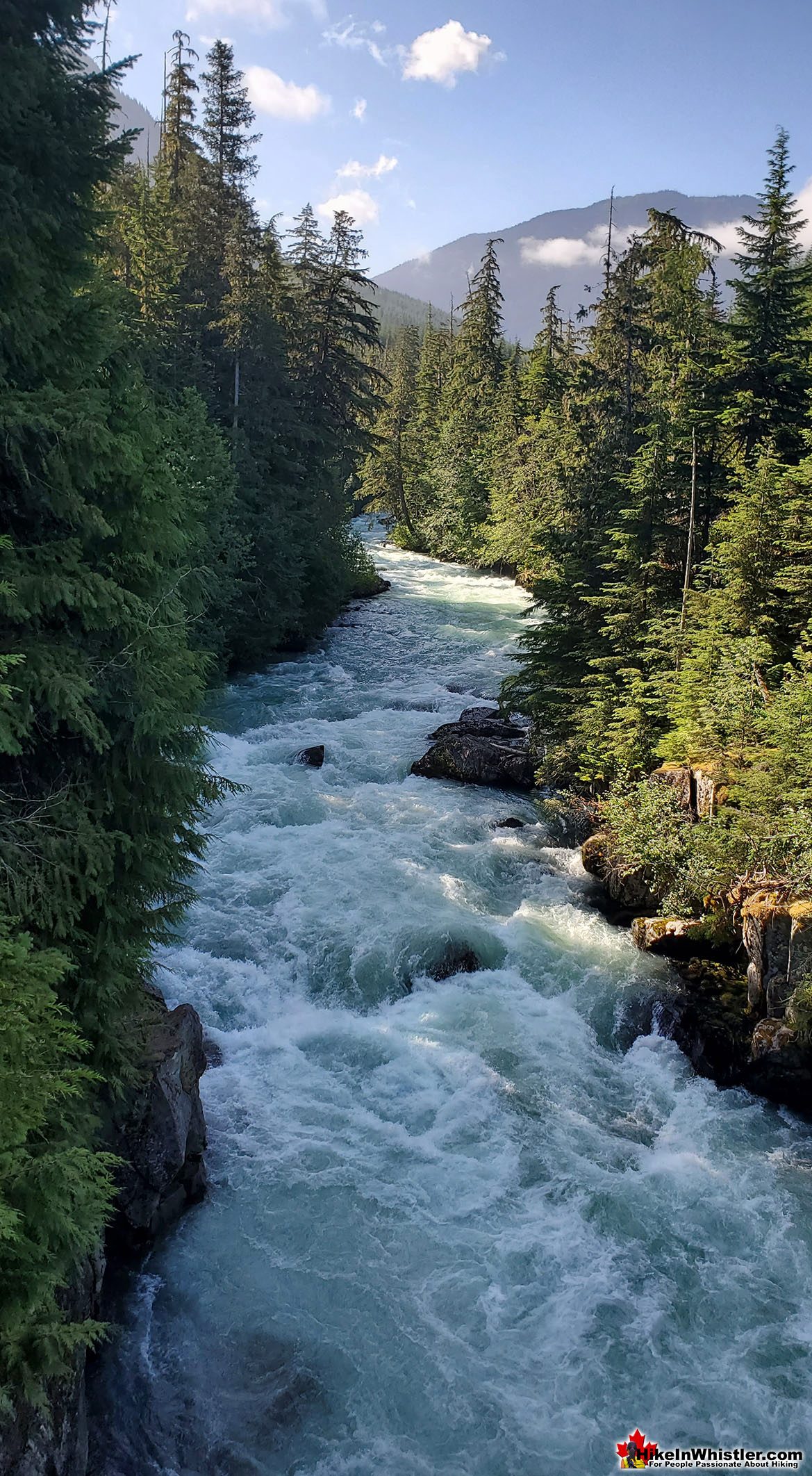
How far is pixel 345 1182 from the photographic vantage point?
8.90 meters

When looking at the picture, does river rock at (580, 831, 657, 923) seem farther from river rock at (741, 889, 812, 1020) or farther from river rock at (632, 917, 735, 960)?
river rock at (741, 889, 812, 1020)

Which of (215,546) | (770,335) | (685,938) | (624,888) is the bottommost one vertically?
(685,938)

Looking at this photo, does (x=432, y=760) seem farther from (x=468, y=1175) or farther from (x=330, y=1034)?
(x=468, y=1175)

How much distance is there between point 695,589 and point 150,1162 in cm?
1377

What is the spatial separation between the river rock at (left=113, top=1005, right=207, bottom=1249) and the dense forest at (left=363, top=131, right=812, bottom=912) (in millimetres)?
7941

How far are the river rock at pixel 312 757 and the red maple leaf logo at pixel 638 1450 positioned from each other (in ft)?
45.0

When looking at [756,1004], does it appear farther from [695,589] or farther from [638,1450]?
[695,589]

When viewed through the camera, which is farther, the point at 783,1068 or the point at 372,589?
the point at 372,589

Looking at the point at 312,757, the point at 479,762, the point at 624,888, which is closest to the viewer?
the point at 624,888

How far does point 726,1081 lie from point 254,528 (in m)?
19.2

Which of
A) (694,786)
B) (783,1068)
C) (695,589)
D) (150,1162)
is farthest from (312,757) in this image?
(150,1162)

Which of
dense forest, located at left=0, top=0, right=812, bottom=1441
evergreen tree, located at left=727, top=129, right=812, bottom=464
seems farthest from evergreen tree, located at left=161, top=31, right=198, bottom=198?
evergreen tree, located at left=727, top=129, right=812, bottom=464

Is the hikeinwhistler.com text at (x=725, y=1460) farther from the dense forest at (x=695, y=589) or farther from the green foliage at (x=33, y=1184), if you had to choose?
the dense forest at (x=695, y=589)

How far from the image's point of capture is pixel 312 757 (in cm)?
1912
